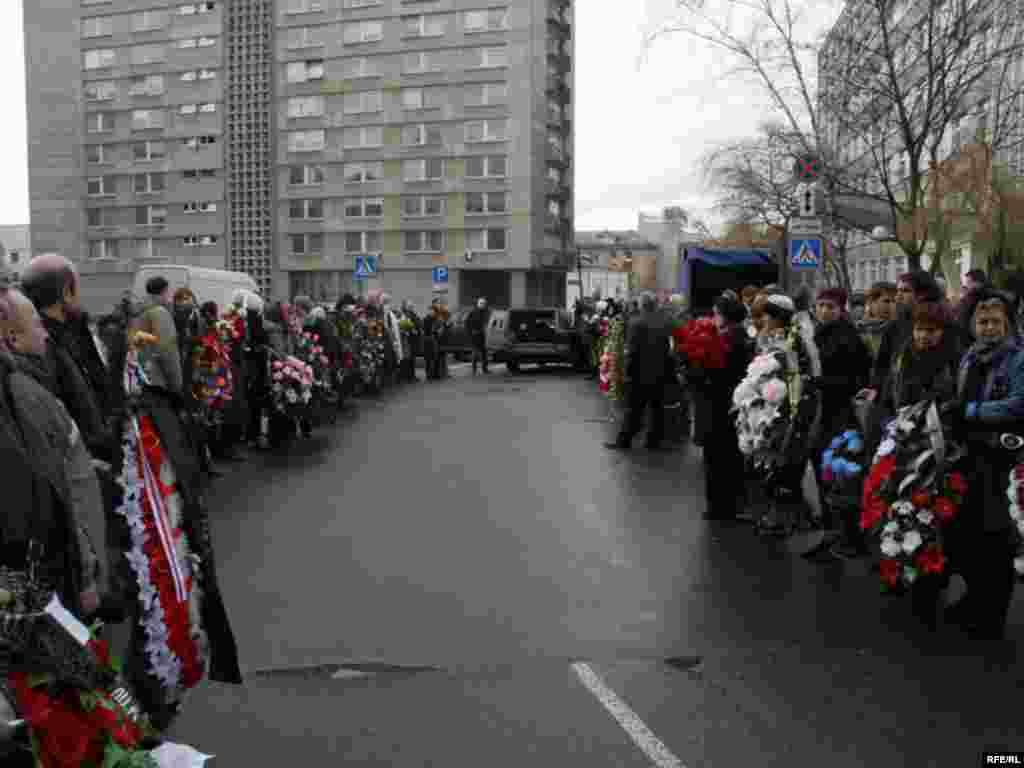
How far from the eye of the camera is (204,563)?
14.3ft

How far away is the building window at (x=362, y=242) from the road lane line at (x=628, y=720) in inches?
2867

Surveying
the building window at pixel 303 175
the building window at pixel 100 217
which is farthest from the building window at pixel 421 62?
the building window at pixel 100 217

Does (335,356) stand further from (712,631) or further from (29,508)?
(29,508)

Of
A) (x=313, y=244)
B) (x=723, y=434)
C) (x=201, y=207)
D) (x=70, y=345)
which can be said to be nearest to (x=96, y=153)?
(x=201, y=207)

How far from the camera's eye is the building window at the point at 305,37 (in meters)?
77.5

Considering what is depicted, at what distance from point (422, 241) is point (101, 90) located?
2902 cm

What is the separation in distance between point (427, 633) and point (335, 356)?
12.6 metres

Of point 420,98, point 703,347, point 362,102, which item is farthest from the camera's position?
point 362,102

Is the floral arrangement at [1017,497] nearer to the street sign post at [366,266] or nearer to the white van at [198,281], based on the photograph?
the white van at [198,281]

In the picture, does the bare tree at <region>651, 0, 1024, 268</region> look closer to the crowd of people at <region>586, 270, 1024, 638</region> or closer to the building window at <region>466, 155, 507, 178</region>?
the crowd of people at <region>586, 270, 1024, 638</region>

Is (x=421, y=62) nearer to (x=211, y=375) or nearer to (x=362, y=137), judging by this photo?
(x=362, y=137)

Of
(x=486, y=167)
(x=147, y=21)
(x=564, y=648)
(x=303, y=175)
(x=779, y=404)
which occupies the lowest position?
(x=564, y=648)

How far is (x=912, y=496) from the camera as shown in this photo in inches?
235

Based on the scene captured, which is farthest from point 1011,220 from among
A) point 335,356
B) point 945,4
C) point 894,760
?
point 894,760
